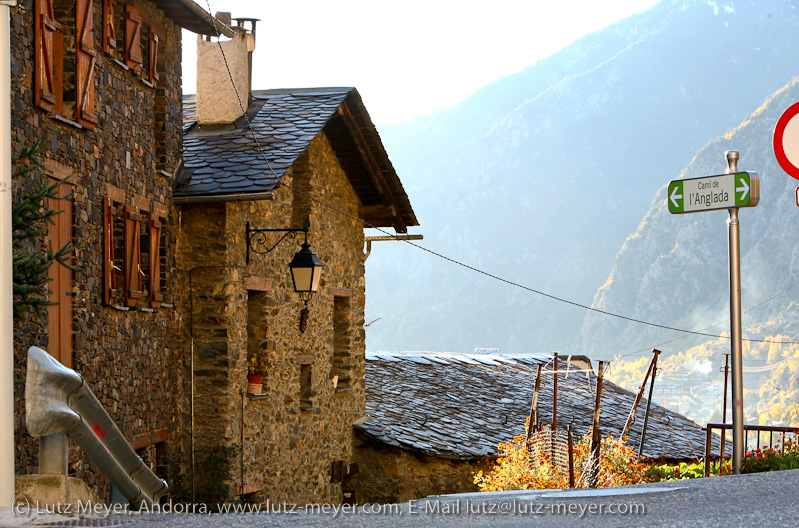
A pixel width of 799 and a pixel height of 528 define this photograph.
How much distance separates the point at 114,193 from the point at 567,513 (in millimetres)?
5790

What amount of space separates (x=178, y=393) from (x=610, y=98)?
13980cm

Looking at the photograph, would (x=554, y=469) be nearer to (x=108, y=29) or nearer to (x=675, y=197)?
(x=675, y=197)

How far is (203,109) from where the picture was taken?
12.8 m

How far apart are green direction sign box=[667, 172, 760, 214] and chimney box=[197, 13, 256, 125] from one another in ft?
24.1

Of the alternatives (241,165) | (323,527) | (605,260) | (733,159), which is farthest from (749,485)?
(605,260)

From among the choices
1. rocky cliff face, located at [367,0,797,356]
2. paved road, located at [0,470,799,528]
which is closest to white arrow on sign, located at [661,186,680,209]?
paved road, located at [0,470,799,528]

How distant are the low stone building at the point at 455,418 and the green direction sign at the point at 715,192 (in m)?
7.63

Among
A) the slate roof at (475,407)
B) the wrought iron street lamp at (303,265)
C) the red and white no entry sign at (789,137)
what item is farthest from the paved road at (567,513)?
the slate roof at (475,407)

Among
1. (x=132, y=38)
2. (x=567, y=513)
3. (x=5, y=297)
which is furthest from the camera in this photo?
(x=132, y=38)

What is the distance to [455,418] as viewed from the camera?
16641 millimetres

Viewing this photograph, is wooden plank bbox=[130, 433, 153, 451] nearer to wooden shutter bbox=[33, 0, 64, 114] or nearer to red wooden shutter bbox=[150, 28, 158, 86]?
wooden shutter bbox=[33, 0, 64, 114]

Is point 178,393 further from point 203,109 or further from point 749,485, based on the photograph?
point 749,485

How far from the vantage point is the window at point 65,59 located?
7730mm

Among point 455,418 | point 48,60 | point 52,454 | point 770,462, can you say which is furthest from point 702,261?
point 52,454
